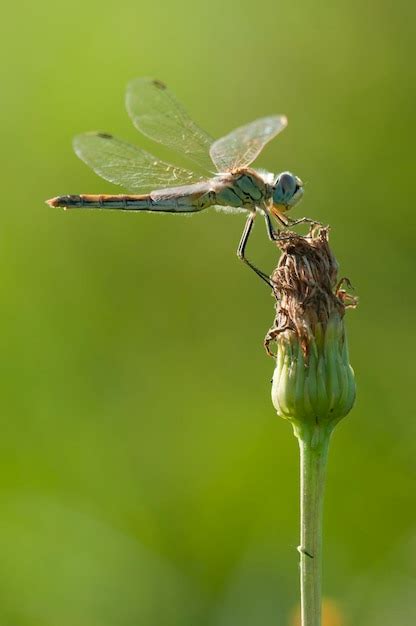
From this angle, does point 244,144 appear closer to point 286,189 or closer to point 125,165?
point 286,189

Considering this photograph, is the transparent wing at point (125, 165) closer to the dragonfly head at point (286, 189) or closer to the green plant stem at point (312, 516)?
the dragonfly head at point (286, 189)

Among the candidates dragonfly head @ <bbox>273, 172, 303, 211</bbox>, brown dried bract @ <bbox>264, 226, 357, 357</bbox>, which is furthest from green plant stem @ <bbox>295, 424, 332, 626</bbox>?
dragonfly head @ <bbox>273, 172, 303, 211</bbox>

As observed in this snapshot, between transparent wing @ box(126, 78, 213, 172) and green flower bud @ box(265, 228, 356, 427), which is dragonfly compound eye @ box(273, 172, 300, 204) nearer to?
transparent wing @ box(126, 78, 213, 172)

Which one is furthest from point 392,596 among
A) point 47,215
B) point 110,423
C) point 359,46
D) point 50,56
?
point 50,56

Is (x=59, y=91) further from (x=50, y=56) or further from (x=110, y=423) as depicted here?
(x=110, y=423)

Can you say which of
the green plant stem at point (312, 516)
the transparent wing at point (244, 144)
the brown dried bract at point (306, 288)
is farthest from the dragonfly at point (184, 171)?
the green plant stem at point (312, 516)

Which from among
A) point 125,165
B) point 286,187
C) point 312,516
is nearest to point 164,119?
point 125,165
